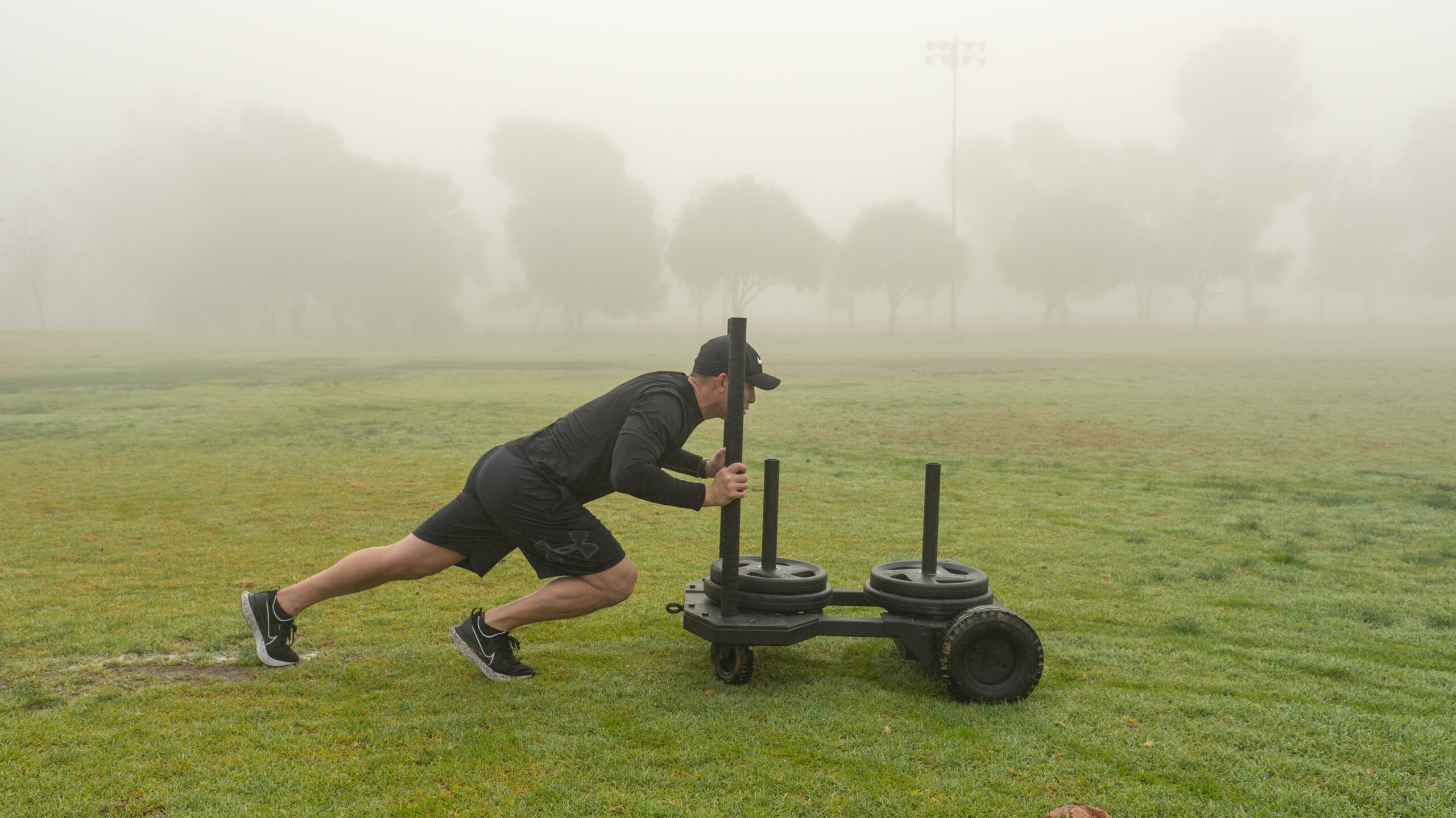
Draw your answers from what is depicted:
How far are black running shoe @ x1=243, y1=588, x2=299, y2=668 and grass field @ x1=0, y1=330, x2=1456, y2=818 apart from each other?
0.08 meters

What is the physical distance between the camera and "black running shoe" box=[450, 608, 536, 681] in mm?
4438

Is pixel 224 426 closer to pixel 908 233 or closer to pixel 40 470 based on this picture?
pixel 40 470

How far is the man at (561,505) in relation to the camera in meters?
4.09

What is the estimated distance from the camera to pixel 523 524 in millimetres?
4172

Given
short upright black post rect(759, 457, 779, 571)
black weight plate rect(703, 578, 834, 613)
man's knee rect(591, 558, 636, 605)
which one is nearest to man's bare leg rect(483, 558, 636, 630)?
man's knee rect(591, 558, 636, 605)

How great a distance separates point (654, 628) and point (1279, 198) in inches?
3466

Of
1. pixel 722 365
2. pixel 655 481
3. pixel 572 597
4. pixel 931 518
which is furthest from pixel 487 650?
pixel 931 518

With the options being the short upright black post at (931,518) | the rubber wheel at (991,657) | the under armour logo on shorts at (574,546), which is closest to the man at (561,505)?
the under armour logo on shorts at (574,546)

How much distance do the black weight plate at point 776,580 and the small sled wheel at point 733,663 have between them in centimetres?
28

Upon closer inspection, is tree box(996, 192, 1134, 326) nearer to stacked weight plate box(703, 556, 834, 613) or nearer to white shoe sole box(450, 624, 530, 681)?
stacked weight plate box(703, 556, 834, 613)

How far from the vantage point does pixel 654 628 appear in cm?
550

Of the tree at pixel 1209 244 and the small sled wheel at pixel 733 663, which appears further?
the tree at pixel 1209 244

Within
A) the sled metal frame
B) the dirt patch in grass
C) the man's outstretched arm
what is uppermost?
the man's outstretched arm

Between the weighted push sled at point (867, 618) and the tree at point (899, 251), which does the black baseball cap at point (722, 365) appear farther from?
the tree at point (899, 251)
